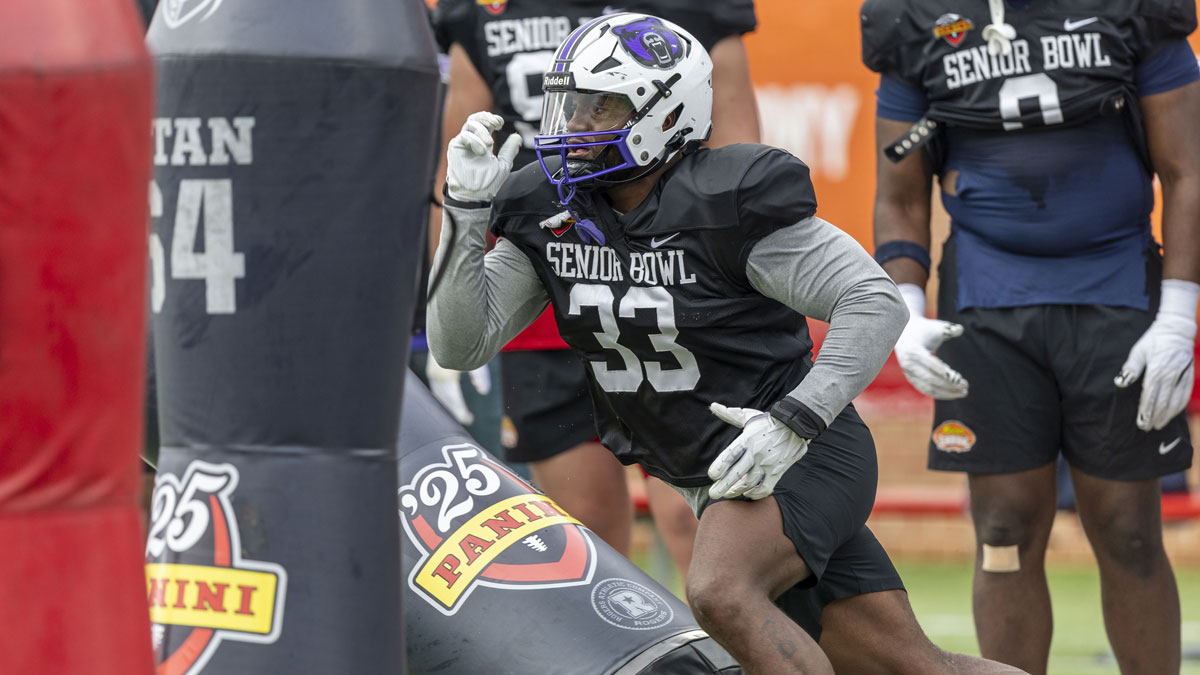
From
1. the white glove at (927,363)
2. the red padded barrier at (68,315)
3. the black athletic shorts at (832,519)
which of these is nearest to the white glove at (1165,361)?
the white glove at (927,363)

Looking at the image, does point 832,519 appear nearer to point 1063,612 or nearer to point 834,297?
point 834,297

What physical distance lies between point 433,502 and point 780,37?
5.67 metres

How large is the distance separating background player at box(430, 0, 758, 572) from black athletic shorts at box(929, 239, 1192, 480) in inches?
32.5

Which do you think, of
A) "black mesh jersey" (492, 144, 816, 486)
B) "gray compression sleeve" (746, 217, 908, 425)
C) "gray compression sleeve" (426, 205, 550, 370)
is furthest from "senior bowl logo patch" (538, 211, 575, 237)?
"gray compression sleeve" (746, 217, 908, 425)

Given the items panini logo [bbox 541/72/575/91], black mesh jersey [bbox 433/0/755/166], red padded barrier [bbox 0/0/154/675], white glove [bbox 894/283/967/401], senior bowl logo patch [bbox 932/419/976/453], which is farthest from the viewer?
black mesh jersey [bbox 433/0/755/166]

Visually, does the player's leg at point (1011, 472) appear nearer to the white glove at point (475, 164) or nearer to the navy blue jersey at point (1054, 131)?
the navy blue jersey at point (1054, 131)

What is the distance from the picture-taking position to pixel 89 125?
7.30 ft

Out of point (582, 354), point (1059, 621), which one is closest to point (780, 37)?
point (1059, 621)

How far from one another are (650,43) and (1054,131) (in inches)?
47.5

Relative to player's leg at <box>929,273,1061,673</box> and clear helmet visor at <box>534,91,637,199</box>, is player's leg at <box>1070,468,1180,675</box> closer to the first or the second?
player's leg at <box>929,273,1061,673</box>

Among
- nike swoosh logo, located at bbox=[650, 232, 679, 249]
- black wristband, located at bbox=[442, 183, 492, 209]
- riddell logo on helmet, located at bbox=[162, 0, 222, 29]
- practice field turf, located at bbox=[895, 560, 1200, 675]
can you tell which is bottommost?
practice field turf, located at bbox=[895, 560, 1200, 675]

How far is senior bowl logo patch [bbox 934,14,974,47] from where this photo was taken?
14.0 ft

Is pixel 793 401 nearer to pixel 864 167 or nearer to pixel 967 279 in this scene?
pixel 967 279

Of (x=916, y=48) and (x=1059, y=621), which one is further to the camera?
(x=1059, y=621)
